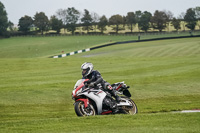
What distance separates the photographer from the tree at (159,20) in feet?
571

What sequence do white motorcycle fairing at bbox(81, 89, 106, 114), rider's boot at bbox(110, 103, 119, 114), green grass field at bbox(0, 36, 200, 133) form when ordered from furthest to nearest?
1. rider's boot at bbox(110, 103, 119, 114)
2. white motorcycle fairing at bbox(81, 89, 106, 114)
3. green grass field at bbox(0, 36, 200, 133)

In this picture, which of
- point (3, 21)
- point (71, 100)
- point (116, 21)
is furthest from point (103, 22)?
point (71, 100)

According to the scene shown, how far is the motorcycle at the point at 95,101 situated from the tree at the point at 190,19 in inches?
6586

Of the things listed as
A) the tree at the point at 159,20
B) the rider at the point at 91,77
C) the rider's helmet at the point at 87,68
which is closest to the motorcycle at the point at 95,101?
the rider at the point at 91,77

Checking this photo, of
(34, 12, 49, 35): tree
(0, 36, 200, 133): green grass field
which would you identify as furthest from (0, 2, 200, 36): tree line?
(0, 36, 200, 133): green grass field

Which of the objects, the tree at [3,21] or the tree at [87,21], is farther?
the tree at [87,21]

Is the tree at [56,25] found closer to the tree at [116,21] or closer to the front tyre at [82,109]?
the tree at [116,21]

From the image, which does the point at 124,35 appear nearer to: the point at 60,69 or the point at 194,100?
the point at 60,69

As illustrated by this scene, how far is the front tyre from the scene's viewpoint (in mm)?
13359

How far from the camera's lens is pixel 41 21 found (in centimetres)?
19112

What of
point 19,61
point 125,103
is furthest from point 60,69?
point 125,103

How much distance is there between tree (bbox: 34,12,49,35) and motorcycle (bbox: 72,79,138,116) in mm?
170589

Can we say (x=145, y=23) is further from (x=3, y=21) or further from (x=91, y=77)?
(x=91, y=77)

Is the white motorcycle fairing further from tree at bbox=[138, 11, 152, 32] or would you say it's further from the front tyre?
tree at bbox=[138, 11, 152, 32]
